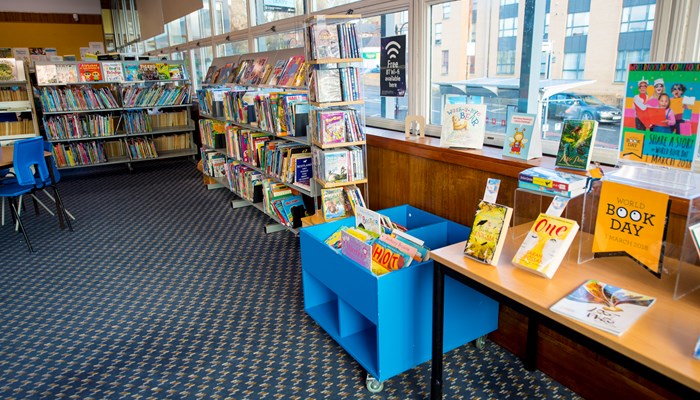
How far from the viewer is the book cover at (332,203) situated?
3477 millimetres

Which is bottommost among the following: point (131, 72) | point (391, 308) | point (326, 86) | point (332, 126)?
point (391, 308)

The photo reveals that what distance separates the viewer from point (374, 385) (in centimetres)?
221

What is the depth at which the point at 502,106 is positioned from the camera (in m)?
2.92

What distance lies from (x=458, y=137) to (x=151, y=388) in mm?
2126

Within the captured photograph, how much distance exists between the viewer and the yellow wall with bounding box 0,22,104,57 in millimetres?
12406

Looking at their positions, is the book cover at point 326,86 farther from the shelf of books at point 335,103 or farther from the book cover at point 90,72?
the book cover at point 90,72

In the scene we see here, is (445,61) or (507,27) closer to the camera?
(507,27)

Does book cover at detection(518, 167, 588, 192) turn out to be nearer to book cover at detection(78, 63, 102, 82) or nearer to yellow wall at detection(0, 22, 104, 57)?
book cover at detection(78, 63, 102, 82)

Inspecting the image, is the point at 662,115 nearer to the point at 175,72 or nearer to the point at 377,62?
the point at 377,62

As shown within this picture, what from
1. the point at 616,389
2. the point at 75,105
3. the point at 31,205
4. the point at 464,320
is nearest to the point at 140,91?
the point at 75,105

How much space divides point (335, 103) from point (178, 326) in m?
1.79

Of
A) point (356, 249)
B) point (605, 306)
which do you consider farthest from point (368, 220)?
point (605, 306)

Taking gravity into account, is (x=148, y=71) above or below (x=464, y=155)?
above

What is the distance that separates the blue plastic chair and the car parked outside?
4341 millimetres
